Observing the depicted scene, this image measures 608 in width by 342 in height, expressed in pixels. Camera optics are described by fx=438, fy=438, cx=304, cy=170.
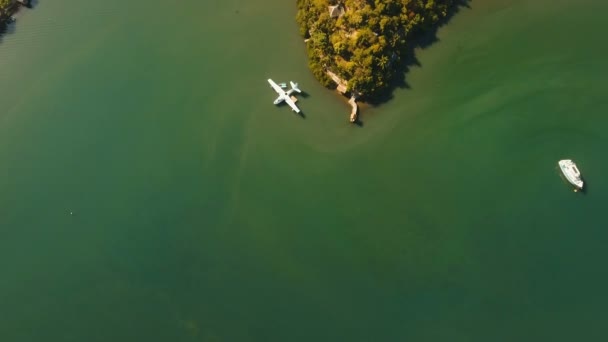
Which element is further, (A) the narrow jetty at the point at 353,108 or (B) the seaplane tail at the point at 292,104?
(B) the seaplane tail at the point at 292,104

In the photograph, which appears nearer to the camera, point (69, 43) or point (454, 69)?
point (454, 69)

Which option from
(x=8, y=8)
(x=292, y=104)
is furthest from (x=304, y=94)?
(x=8, y=8)

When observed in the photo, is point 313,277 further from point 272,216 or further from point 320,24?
point 320,24

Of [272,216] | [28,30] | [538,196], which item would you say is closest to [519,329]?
[538,196]

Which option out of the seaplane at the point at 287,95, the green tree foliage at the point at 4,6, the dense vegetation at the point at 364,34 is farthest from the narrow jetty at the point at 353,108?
the green tree foliage at the point at 4,6

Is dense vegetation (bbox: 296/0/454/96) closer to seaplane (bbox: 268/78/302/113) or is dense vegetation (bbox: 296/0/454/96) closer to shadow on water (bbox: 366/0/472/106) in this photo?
shadow on water (bbox: 366/0/472/106)

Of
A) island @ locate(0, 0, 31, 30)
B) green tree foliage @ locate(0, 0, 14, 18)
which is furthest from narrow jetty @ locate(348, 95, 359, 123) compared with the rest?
green tree foliage @ locate(0, 0, 14, 18)

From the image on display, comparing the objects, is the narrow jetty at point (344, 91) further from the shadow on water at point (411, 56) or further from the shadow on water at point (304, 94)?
the shadow on water at point (304, 94)
